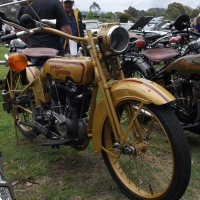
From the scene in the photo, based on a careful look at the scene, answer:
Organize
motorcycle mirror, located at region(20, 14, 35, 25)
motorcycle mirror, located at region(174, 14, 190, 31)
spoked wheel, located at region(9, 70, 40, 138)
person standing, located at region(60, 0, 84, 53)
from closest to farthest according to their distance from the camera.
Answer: motorcycle mirror, located at region(20, 14, 35, 25)
spoked wheel, located at region(9, 70, 40, 138)
motorcycle mirror, located at region(174, 14, 190, 31)
person standing, located at region(60, 0, 84, 53)

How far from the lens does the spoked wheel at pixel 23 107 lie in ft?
11.1

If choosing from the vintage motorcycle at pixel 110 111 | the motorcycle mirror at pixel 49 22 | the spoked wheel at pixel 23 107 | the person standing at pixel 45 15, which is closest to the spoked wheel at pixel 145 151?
the vintage motorcycle at pixel 110 111

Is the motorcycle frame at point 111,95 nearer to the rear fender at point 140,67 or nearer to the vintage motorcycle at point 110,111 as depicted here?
the vintage motorcycle at point 110,111

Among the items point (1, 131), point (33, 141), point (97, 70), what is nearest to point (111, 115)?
point (97, 70)

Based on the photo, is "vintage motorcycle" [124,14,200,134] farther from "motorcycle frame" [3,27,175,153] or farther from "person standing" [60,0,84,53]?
"person standing" [60,0,84,53]

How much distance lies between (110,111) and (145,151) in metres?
0.41

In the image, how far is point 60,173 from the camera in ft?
9.86

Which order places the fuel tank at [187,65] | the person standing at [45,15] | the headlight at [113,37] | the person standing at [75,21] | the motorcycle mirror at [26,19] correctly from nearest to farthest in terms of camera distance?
the headlight at [113,37], the motorcycle mirror at [26,19], the fuel tank at [187,65], the person standing at [45,15], the person standing at [75,21]

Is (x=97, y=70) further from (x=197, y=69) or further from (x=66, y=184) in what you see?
(x=197, y=69)

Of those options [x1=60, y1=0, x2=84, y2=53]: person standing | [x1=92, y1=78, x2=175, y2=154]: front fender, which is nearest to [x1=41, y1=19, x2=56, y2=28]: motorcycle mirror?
[x1=92, y1=78, x2=175, y2=154]: front fender

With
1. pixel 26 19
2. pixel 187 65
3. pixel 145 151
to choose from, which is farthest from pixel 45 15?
pixel 145 151

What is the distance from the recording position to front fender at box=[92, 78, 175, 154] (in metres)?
2.12

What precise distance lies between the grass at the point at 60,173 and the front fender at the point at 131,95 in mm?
382

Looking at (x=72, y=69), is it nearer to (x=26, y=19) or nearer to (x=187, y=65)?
(x=26, y=19)
